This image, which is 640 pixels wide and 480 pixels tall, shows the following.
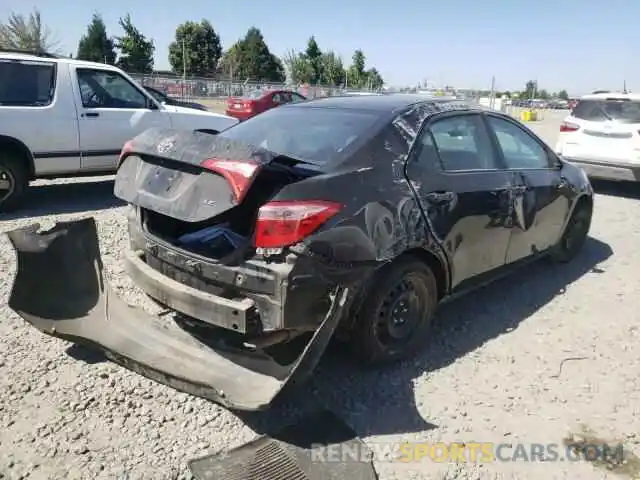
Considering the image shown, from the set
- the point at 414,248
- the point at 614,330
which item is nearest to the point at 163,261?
the point at 414,248

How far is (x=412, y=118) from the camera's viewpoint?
3.50 m

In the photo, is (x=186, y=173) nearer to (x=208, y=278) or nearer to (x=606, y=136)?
(x=208, y=278)

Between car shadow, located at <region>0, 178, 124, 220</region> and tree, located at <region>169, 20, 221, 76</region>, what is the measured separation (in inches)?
2165

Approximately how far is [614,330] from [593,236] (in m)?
2.94

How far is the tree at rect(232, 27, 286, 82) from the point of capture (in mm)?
61653

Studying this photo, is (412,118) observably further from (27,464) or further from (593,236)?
(593,236)

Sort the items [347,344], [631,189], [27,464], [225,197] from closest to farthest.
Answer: [27,464] → [225,197] → [347,344] → [631,189]

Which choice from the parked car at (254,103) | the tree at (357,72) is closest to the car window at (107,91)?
the parked car at (254,103)

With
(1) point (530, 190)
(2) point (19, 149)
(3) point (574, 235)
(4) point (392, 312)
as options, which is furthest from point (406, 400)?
(2) point (19, 149)

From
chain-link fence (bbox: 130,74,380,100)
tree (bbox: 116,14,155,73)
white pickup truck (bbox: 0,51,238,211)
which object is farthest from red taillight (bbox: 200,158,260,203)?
tree (bbox: 116,14,155,73)

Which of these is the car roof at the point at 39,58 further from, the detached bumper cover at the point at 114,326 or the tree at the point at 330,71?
the tree at the point at 330,71

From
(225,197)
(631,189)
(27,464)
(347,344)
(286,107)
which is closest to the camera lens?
(27,464)

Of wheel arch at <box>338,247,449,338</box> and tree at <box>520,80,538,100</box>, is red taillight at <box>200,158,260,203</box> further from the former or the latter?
tree at <box>520,80,538,100</box>

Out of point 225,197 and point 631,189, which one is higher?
point 225,197
